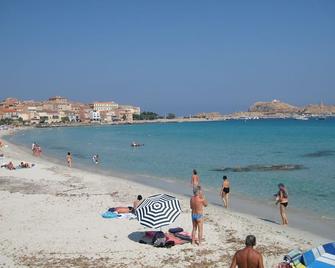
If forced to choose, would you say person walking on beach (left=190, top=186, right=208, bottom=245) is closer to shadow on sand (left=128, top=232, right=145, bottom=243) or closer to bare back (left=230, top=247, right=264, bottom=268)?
shadow on sand (left=128, top=232, right=145, bottom=243)

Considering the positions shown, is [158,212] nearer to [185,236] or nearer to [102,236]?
[185,236]

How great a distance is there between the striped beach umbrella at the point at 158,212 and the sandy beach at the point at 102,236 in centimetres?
62

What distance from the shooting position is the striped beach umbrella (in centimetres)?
1021

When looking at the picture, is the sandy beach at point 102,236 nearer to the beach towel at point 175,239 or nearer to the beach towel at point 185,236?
the beach towel at point 175,239

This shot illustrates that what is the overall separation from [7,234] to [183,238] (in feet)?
15.4

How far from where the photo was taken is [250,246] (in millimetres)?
6141

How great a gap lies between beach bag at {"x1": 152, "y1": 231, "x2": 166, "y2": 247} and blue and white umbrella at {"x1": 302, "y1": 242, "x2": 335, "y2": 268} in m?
4.04

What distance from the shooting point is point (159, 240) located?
10.3m

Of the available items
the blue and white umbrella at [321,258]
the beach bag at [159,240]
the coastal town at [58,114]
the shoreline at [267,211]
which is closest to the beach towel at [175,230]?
the beach bag at [159,240]

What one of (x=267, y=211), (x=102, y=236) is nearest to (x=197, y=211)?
(x=102, y=236)

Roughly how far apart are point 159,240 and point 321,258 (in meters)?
4.47

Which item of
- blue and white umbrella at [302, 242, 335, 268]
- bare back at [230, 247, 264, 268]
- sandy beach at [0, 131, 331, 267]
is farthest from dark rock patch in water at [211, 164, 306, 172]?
bare back at [230, 247, 264, 268]

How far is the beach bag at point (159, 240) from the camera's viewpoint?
10.3 meters

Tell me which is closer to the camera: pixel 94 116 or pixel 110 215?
pixel 110 215
